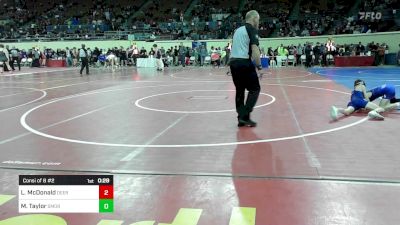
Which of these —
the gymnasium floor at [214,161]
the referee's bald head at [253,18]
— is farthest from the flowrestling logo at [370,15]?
the referee's bald head at [253,18]

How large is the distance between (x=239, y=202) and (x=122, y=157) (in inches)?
85.1

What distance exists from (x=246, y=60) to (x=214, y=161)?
243 centimetres

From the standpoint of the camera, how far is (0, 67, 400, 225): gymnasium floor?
369 centimetres

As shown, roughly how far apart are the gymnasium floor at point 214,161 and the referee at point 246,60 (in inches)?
20.8

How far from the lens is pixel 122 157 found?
557 centimetres

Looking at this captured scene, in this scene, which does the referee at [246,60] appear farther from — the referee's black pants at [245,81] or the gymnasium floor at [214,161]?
the gymnasium floor at [214,161]

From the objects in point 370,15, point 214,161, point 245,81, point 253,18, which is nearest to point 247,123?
point 245,81

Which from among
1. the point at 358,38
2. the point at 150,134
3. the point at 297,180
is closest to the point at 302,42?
the point at 358,38

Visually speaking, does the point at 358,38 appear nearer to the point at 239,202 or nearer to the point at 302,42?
the point at 302,42

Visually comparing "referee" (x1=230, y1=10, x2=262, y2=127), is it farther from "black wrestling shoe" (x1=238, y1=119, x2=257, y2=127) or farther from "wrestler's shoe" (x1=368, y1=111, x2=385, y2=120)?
"wrestler's shoe" (x1=368, y1=111, x2=385, y2=120)
